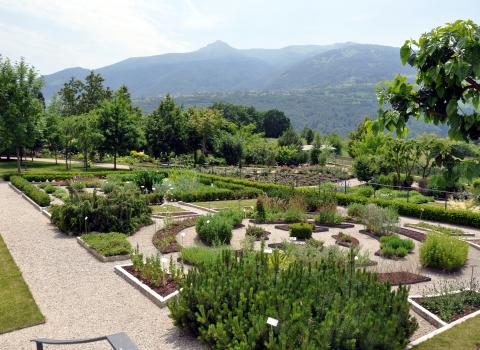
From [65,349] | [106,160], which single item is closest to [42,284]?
[65,349]

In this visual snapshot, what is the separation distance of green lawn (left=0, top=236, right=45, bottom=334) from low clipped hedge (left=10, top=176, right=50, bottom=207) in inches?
309

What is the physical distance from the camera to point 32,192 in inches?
783

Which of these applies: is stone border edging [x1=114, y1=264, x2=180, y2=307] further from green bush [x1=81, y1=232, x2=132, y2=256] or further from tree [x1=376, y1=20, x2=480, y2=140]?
tree [x1=376, y1=20, x2=480, y2=140]

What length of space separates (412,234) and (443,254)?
4126 mm

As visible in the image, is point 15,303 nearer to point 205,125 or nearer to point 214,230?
point 214,230

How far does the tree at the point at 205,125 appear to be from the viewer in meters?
45.2

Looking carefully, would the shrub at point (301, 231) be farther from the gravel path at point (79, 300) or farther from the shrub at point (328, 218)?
the gravel path at point (79, 300)

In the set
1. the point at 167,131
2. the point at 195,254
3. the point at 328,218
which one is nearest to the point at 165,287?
the point at 195,254

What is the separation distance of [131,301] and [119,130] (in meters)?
27.7

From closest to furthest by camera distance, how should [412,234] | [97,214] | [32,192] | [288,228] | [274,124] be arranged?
[97,214] < [412,234] < [288,228] < [32,192] < [274,124]

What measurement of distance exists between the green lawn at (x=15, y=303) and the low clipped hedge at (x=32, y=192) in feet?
25.8

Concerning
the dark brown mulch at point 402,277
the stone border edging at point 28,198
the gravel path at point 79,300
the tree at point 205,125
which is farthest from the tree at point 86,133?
the dark brown mulch at point 402,277

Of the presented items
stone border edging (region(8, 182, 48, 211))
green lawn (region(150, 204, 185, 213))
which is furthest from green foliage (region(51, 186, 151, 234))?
stone border edging (region(8, 182, 48, 211))

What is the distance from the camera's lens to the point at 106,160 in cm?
4644
